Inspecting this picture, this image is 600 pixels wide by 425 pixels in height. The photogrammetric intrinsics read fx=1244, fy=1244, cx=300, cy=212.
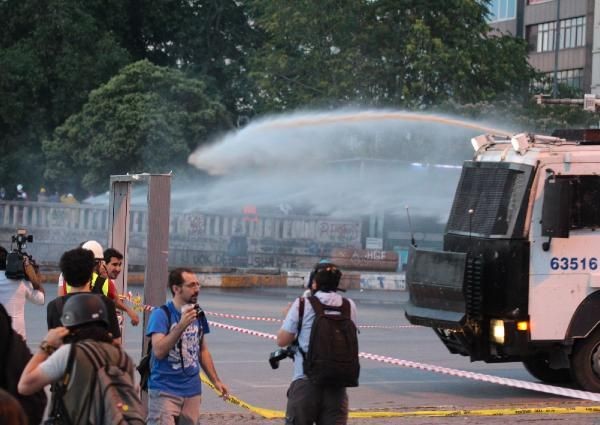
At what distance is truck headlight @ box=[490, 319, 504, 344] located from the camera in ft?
42.9

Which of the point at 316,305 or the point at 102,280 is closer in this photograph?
the point at 316,305

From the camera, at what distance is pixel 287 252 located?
35.4 metres

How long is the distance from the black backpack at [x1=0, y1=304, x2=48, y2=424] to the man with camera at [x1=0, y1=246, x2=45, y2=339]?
4817 mm

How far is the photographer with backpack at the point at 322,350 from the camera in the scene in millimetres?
7922

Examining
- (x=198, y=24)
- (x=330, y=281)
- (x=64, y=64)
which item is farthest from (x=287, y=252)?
(x=330, y=281)

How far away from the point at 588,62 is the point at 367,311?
48679 millimetres

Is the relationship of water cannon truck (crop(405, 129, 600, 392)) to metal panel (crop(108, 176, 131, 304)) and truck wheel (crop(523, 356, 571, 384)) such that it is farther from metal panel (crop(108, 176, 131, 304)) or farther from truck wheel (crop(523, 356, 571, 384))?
metal panel (crop(108, 176, 131, 304))

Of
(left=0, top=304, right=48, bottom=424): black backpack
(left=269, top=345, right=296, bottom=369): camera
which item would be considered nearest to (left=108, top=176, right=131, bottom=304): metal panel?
(left=269, top=345, right=296, bottom=369): camera

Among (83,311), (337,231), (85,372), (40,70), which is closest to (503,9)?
(40,70)

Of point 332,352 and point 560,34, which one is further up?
point 560,34

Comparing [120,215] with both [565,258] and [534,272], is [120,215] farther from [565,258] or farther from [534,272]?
[565,258]

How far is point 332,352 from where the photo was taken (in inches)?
311

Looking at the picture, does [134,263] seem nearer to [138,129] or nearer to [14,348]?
[138,129]

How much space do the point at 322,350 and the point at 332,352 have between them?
67mm
